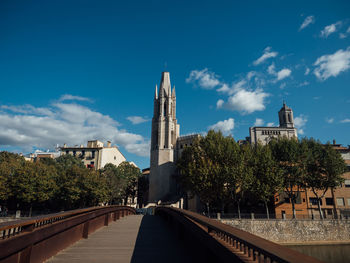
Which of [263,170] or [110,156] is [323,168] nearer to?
[263,170]

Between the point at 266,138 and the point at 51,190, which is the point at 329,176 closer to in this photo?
the point at 266,138

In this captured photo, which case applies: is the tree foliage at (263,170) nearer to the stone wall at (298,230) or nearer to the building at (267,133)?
the stone wall at (298,230)

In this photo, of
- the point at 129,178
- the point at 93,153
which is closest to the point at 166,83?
the point at 93,153

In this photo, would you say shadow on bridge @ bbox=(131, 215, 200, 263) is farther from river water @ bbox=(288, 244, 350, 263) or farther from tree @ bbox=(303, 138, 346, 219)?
tree @ bbox=(303, 138, 346, 219)

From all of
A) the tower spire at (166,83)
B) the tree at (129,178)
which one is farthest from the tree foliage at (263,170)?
the tower spire at (166,83)

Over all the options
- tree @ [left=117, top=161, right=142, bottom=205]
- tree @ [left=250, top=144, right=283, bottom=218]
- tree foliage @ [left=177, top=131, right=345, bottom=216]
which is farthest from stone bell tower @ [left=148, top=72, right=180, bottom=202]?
tree @ [left=250, top=144, right=283, bottom=218]

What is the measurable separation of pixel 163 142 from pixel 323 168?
40.6m

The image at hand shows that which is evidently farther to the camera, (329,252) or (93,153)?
(93,153)

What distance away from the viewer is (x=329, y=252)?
2741cm

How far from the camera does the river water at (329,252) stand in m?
24.3

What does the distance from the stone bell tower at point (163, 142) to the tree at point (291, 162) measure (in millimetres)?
32392

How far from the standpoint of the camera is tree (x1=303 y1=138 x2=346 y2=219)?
3319 cm

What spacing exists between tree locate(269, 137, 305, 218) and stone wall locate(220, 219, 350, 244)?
2.74 m

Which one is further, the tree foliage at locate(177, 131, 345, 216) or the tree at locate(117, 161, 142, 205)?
the tree at locate(117, 161, 142, 205)
